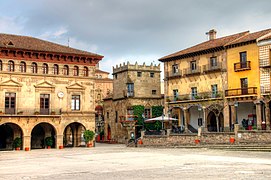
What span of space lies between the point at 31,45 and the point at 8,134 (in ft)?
32.4

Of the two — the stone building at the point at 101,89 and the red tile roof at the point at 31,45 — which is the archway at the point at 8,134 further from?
the stone building at the point at 101,89

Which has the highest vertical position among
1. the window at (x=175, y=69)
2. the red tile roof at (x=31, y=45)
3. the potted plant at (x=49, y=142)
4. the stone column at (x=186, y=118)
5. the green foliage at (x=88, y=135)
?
the red tile roof at (x=31, y=45)

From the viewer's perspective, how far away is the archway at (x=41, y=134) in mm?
44438

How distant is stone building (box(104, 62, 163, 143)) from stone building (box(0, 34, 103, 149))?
1037 centimetres

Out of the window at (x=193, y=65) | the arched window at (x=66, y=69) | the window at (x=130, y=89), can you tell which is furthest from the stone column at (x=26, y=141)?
the window at (x=193, y=65)

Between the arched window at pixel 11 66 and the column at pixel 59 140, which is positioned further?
the column at pixel 59 140

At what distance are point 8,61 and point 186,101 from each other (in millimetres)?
20136

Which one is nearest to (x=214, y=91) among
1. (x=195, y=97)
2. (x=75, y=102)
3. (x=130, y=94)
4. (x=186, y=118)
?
(x=195, y=97)

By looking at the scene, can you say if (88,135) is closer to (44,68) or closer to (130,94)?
(44,68)

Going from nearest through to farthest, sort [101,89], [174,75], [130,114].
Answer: [174,75], [130,114], [101,89]

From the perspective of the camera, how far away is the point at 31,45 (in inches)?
1698

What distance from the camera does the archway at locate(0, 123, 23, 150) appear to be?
42406 millimetres

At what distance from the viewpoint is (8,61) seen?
135 ft

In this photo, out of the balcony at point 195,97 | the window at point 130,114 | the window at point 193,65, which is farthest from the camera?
the window at point 130,114
